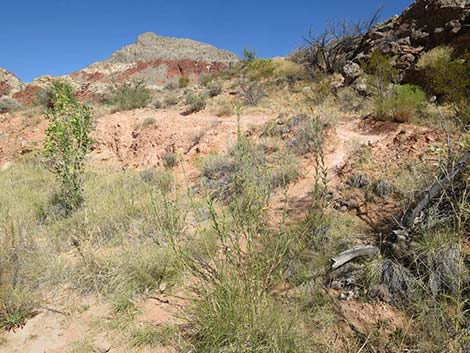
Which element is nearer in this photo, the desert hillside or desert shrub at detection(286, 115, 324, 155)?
the desert hillside

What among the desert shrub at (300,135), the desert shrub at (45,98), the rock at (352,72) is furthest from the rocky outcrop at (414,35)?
the desert shrub at (45,98)

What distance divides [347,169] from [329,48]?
11.7 m

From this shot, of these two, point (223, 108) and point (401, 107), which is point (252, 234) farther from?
point (223, 108)

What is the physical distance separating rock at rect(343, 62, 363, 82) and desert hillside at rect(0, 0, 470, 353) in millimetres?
1513

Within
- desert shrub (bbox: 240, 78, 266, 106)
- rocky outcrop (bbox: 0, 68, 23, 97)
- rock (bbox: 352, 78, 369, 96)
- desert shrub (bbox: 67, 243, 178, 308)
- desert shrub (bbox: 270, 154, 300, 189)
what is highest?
rocky outcrop (bbox: 0, 68, 23, 97)

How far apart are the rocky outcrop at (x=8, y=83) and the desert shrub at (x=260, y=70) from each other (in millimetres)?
15908

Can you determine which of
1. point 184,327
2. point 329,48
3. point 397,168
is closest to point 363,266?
point 184,327

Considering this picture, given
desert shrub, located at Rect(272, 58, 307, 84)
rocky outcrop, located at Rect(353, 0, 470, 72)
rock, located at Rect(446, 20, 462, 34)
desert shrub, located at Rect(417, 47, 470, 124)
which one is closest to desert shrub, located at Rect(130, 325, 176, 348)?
desert shrub, located at Rect(417, 47, 470, 124)

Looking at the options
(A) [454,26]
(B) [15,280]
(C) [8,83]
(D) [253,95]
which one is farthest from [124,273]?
(C) [8,83]

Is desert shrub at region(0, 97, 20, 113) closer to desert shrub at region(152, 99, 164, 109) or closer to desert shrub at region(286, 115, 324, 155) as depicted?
desert shrub at region(152, 99, 164, 109)

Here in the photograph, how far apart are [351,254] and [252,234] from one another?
110 cm

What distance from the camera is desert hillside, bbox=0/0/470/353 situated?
1826 mm

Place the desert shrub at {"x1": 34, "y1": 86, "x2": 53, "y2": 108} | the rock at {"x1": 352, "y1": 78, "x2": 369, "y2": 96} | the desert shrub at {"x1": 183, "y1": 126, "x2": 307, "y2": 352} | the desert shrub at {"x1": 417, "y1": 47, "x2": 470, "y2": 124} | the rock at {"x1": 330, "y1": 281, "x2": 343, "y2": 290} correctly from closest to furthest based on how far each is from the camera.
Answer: the desert shrub at {"x1": 183, "y1": 126, "x2": 307, "y2": 352} < the rock at {"x1": 330, "y1": 281, "x2": 343, "y2": 290} < the desert shrub at {"x1": 417, "y1": 47, "x2": 470, "y2": 124} < the rock at {"x1": 352, "y1": 78, "x2": 369, "y2": 96} < the desert shrub at {"x1": 34, "y1": 86, "x2": 53, "y2": 108}

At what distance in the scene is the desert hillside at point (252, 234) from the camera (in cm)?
183
